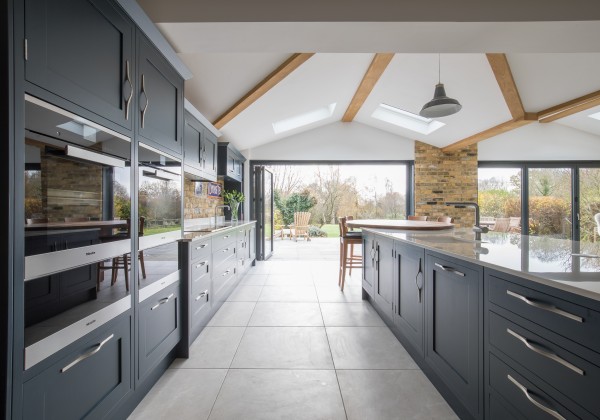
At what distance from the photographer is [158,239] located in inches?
68.6

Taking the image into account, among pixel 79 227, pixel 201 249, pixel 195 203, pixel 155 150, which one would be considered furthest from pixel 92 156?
pixel 195 203

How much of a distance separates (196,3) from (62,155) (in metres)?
1.49

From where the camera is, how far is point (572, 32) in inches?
76.6

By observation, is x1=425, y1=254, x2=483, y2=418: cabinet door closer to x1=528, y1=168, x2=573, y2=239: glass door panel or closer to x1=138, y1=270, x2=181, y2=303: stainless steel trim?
x1=138, y1=270, x2=181, y2=303: stainless steel trim

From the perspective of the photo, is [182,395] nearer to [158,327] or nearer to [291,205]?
[158,327]

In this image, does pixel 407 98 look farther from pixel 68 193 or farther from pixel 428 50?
pixel 68 193

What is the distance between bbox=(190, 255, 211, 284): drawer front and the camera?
2.16 m

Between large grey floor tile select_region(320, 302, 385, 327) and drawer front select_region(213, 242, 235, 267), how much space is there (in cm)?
121

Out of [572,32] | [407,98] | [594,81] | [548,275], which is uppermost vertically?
[407,98]

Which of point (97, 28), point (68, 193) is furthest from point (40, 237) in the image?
point (97, 28)

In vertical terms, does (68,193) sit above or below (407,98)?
below

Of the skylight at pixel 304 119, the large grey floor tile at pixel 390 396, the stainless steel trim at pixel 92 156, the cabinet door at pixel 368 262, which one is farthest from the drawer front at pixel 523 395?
the skylight at pixel 304 119

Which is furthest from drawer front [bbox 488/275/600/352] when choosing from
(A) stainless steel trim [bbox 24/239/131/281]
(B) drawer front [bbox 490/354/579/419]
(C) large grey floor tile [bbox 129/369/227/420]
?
(A) stainless steel trim [bbox 24/239/131/281]

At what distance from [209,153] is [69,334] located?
2813 millimetres
